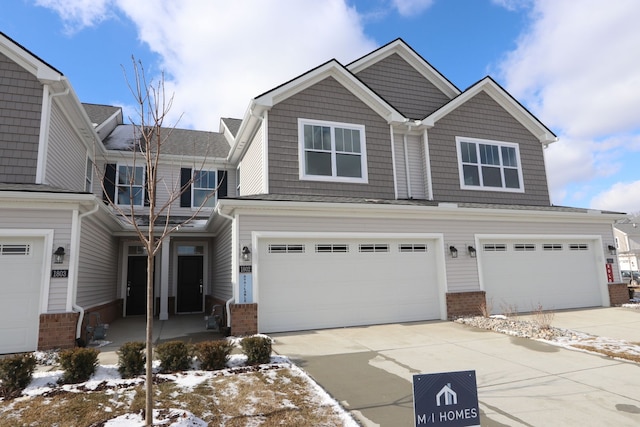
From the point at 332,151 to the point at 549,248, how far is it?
304 inches

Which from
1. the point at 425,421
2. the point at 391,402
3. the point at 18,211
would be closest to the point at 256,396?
the point at 391,402

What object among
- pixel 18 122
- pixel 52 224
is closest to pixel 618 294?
pixel 52 224

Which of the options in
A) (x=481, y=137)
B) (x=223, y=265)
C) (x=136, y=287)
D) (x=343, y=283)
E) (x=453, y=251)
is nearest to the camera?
(x=343, y=283)

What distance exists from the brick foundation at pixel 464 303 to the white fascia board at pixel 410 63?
811cm

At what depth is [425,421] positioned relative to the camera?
2965 millimetres

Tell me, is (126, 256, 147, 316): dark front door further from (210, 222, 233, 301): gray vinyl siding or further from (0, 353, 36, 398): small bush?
(0, 353, 36, 398): small bush

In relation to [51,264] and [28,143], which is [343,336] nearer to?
[51,264]

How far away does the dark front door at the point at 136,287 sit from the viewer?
14.4m

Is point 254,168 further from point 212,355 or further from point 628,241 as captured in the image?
point 628,241

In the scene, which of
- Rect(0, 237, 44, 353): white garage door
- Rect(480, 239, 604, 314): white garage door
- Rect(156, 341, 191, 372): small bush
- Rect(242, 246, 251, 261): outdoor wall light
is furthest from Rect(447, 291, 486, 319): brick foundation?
Rect(0, 237, 44, 353): white garage door

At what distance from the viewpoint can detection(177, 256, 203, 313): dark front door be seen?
14734 mm

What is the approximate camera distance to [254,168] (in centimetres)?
1256

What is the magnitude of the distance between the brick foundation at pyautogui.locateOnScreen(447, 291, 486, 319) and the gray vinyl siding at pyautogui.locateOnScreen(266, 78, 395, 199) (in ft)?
11.6

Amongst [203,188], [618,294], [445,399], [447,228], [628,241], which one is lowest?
[618,294]
